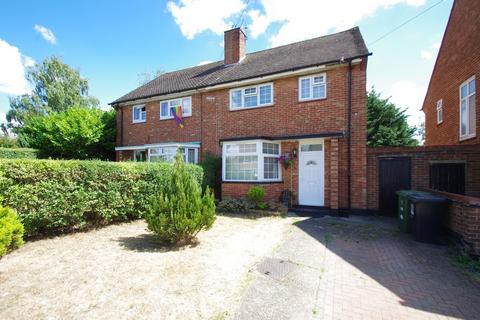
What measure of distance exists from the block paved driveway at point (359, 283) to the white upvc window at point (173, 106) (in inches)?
370

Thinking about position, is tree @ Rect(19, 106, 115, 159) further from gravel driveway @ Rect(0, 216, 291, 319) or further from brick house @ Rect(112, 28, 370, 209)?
gravel driveway @ Rect(0, 216, 291, 319)

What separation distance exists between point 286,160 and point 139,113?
9961 millimetres

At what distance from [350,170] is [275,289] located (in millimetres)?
6708

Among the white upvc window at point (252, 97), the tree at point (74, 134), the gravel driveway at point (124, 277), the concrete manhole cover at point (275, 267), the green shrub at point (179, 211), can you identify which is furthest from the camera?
the tree at point (74, 134)

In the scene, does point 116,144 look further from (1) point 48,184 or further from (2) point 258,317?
(2) point 258,317

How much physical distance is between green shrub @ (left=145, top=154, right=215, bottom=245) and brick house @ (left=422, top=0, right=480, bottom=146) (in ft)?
31.7

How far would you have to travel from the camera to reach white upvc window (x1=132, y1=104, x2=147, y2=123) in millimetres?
14797

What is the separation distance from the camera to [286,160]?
32.8 feet

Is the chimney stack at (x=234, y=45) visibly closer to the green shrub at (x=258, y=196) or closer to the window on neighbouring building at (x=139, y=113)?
the window on neighbouring building at (x=139, y=113)

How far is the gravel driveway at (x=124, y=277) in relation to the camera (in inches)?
116

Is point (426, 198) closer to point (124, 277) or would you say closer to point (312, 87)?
point (312, 87)

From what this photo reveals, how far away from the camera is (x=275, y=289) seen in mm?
3551

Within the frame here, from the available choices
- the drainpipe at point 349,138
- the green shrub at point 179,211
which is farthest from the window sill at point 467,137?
the green shrub at point 179,211

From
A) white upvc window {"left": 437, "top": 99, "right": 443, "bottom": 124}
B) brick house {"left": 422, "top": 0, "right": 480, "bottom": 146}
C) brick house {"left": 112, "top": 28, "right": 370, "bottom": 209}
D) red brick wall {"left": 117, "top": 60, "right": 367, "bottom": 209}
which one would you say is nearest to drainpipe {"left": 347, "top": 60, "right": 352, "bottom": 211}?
brick house {"left": 112, "top": 28, "right": 370, "bottom": 209}
